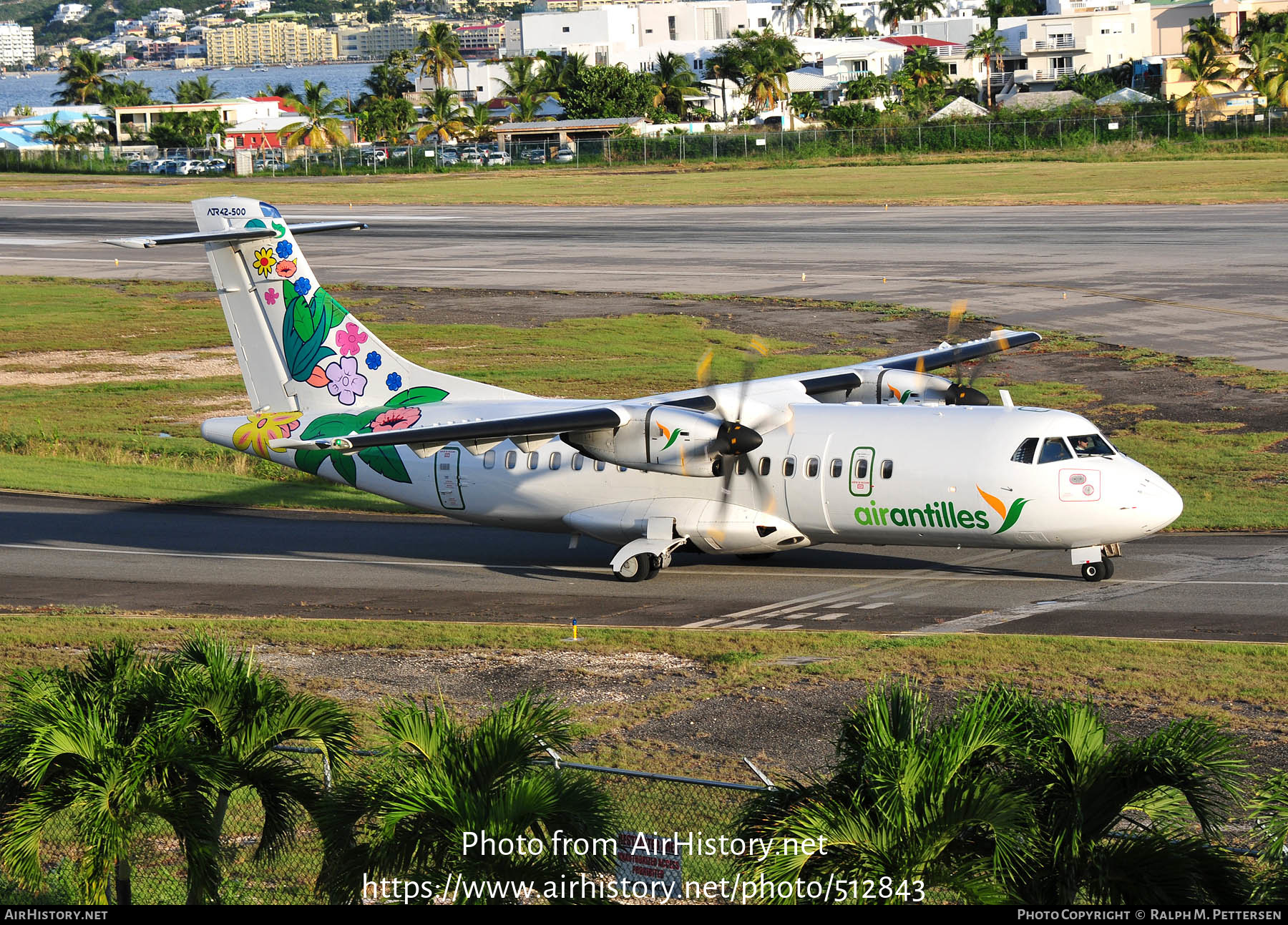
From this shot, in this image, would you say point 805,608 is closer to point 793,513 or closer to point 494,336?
point 793,513

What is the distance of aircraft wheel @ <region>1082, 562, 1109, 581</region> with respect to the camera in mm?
26172

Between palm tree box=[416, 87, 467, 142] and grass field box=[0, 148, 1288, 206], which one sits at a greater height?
palm tree box=[416, 87, 467, 142]

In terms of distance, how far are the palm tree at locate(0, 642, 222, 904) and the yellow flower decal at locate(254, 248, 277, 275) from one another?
2077 centimetres

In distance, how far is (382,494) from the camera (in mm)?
30766

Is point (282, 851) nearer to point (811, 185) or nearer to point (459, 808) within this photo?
point (459, 808)

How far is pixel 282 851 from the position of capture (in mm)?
12969

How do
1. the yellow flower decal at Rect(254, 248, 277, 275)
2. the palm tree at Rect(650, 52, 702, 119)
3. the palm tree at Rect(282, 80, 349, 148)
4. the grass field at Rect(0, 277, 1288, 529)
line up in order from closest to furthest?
the yellow flower decal at Rect(254, 248, 277, 275)
the grass field at Rect(0, 277, 1288, 529)
the palm tree at Rect(282, 80, 349, 148)
the palm tree at Rect(650, 52, 702, 119)

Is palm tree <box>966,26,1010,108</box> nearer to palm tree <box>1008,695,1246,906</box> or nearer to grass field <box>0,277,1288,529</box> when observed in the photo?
grass field <box>0,277,1288,529</box>

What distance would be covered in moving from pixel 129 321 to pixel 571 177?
55.3 m

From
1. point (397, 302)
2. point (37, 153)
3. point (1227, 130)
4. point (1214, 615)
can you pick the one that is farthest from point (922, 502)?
point (37, 153)

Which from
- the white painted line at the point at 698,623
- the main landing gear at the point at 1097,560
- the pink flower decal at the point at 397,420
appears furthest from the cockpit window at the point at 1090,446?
Answer: the pink flower decal at the point at 397,420

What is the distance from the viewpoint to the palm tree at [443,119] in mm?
143875

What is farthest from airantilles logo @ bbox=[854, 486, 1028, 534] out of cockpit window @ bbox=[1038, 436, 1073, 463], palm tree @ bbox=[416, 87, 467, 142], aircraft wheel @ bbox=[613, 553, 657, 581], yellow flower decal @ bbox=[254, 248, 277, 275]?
palm tree @ bbox=[416, 87, 467, 142]

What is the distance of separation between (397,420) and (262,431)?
288 cm
